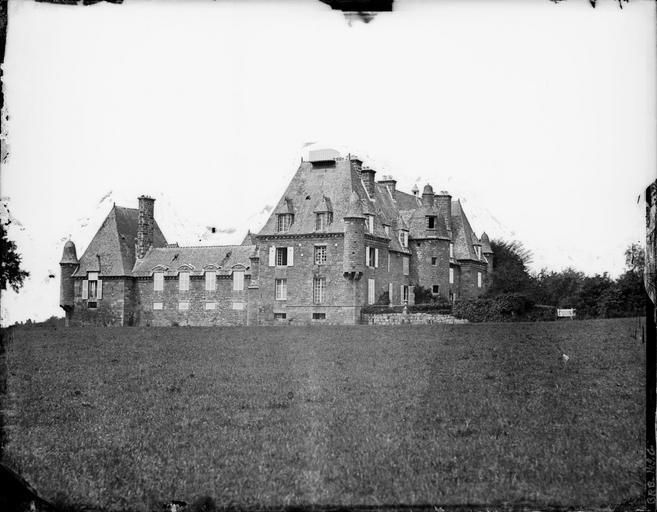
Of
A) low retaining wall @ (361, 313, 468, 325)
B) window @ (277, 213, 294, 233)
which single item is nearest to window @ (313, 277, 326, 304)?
Result: window @ (277, 213, 294, 233)

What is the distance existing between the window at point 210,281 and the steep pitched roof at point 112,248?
6.09 meters

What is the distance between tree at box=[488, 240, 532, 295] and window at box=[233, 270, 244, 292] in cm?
1773

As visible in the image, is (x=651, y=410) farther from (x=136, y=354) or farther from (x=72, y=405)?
(x=136, y=354)

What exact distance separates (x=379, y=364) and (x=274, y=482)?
9.50 meters

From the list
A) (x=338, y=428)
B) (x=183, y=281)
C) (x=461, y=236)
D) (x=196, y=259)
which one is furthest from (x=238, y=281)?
(x=338, y=428)

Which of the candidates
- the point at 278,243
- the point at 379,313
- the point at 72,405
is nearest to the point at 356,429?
the point at 72,405

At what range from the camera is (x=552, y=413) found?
31.6 ft

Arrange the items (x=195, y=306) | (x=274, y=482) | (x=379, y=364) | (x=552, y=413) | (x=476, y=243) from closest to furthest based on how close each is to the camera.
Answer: (x=274, y=482) → (x=552, y=413) → (x=379, y=364) → (x=195, y=306) → (x=476, y=243)

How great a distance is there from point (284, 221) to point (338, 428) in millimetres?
36308

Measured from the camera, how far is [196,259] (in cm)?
5162

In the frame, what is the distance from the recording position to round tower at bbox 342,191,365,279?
4228 centimetres

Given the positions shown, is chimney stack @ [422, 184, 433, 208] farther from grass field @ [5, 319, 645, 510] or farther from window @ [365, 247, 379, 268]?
grass field @ [5, 319, 645, 510]

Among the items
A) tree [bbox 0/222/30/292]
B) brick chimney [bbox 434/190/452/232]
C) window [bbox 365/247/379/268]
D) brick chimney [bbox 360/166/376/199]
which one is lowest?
tree [bbox 0/222/30/292]

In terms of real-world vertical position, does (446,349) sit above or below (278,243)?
below
